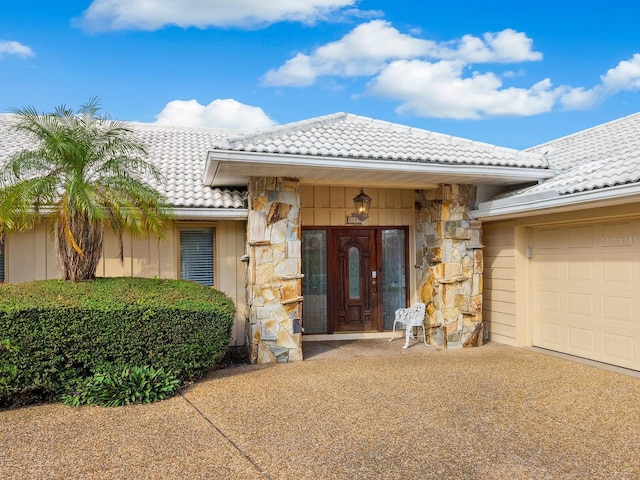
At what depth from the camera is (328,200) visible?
1017 cm

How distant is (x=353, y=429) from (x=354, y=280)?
5565 mm

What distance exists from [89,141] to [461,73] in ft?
49.1

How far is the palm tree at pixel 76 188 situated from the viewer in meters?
5.97

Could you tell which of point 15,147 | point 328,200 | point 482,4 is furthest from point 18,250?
point 482,4

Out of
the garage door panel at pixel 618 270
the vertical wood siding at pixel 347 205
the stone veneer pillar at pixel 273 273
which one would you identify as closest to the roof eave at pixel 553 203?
the garage door panel at pixel 618 270

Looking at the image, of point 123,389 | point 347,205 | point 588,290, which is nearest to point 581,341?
point 588,290

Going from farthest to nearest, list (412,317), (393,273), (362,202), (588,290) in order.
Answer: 1. (393,273)
2. (362,202)
3. (412,317)
4. (588,290)

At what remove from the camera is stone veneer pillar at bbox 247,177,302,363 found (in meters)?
7.90

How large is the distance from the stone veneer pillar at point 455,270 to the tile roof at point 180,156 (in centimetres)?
359

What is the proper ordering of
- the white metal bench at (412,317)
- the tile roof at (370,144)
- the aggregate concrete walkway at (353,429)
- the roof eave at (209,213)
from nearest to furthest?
the aggregate concrete walkway at (353,429) < the tile roof at (370,144) < the roof eave at (209,213) < the white metal bench at (412,317)

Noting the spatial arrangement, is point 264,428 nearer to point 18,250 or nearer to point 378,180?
point 378,180

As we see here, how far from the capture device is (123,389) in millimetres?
5820

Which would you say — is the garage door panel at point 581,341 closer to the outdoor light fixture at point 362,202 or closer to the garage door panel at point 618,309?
the garage door panel at point 618,309

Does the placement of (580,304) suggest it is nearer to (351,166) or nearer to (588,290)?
(588,290)
